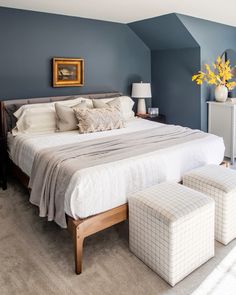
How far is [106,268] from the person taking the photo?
211 centimetres

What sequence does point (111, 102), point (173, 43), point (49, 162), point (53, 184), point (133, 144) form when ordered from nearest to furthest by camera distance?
1. point (53, 184)
2. point (49, 162)
3. point (133, 144)
4. point (111, 102)
5. point (173, 43)

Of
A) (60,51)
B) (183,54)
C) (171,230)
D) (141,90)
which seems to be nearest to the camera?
(171,230)

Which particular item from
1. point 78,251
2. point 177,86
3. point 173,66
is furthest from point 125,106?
point 78,251

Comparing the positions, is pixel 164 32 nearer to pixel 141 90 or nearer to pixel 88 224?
pixel 141 90

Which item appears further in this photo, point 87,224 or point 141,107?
point 141,107

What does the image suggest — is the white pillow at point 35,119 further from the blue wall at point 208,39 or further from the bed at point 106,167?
the blue wall at point 208,39

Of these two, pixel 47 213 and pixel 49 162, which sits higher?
pixel 49 162

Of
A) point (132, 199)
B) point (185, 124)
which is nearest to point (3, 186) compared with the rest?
point (132, 199)

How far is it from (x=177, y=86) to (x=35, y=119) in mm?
2637

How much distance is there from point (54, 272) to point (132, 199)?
0.78m

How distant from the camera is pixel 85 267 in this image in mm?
2129

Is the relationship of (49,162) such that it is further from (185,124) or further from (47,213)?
(185,124)

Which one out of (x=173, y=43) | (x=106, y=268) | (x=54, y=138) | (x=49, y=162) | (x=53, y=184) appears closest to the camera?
(x=106, y=268)

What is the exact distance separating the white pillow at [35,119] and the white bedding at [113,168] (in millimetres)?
175
